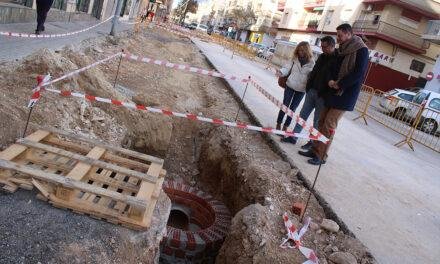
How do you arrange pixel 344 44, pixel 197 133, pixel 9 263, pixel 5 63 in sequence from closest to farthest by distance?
pixel 9 263, pixel 344 44, pixel 5 63, pixel 197 133

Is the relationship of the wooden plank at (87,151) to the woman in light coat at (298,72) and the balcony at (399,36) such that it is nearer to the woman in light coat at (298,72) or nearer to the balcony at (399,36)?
the woman in light coat at (298,72)

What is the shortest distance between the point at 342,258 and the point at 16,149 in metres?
3.20

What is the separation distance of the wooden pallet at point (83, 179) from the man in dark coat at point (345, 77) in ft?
9.12

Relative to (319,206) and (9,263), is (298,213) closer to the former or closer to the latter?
(319,206)

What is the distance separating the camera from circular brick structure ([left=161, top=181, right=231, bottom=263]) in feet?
16.9

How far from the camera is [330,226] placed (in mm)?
4824

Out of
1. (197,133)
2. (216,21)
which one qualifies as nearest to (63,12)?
(197,133)

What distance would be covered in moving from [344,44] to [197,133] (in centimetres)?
356

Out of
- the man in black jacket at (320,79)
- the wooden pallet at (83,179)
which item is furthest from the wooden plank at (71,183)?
the man in black jacket at (320,79)

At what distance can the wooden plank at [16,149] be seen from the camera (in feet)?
12.7

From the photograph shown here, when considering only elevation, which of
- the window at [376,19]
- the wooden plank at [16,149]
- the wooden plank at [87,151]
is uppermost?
the window at [376,19]

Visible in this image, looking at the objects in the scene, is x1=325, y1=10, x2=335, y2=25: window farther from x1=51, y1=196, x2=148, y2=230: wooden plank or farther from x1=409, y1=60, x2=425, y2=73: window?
x1=51, y1=196, x2=148, y2=230: wooden plank

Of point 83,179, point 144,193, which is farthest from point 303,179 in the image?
point 83,179

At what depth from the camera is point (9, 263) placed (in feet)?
9.78
